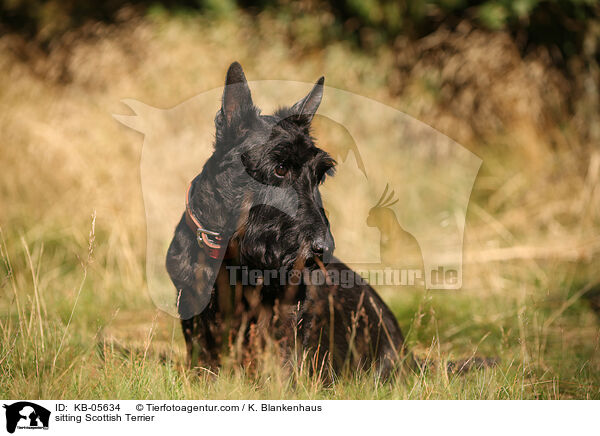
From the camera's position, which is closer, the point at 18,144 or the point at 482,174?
the point at 18,144

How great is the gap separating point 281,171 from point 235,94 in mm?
532

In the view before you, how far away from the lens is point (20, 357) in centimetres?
319

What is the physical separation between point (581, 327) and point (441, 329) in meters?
1.48

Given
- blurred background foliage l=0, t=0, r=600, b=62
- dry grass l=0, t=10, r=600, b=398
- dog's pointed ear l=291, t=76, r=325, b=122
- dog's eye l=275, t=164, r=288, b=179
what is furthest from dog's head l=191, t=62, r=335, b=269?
blurred background foliage l=0, t=0, r=600, b=62

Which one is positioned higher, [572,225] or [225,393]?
[572,225]

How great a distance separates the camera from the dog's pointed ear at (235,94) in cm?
288

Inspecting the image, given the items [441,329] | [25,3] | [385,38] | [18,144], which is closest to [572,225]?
[441,329]

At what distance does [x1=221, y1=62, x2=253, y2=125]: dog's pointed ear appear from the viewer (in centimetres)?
288

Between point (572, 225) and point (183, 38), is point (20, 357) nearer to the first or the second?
point (183, 38)

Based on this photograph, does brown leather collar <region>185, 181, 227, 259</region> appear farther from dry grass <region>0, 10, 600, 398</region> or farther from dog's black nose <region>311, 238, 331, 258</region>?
dry grass <region>0, 10, 600, 398</region>

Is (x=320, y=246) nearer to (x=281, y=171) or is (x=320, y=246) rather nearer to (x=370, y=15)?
(x=281, y=171)

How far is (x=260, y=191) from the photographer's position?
122 inches
